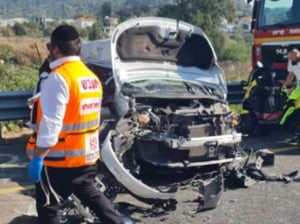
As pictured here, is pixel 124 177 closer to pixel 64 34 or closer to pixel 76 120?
pixel 76 120

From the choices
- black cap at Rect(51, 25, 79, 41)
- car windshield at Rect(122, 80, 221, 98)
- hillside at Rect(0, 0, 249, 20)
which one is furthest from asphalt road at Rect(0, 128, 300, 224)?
hillside at Rect(0, 0, 249, 20)

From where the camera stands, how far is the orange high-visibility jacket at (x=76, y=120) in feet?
12.1

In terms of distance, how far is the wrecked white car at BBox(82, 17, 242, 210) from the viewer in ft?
18.4

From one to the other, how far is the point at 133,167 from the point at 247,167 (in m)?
1.68

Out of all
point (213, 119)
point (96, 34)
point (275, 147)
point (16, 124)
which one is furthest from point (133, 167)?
point (96, 34)

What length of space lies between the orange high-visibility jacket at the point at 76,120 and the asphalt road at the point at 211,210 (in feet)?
4.57

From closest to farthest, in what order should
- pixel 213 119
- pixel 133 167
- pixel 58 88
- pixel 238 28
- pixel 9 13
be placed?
pixel 58 88 → pixel 133 167 → pixel 213 119 → pixel 238 28 → pixel 9 13

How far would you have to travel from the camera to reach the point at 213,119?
19.8ft

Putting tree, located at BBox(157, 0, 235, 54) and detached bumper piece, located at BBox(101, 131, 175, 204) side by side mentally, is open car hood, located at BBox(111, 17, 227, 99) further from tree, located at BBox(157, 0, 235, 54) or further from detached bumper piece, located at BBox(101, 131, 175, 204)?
tree, located at BBox(157, 0, 235, 54)

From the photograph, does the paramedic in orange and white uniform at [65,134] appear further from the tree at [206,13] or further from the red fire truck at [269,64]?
the tree at [206,13]

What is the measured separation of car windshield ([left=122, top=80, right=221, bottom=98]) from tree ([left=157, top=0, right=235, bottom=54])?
118 ft

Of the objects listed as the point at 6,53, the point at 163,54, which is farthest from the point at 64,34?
the point at 6,53

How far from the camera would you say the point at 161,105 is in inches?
245

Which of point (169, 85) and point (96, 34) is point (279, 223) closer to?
point (169, 85)
